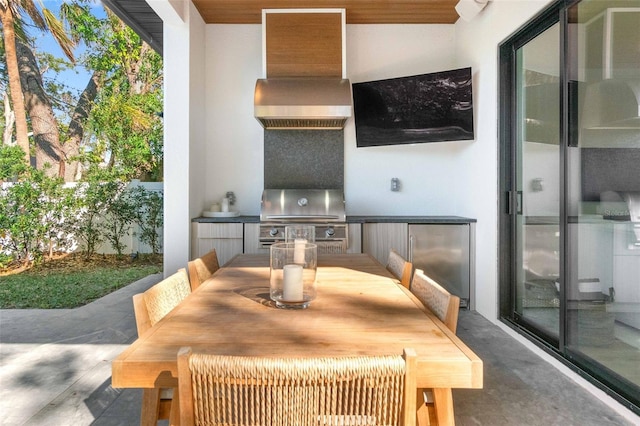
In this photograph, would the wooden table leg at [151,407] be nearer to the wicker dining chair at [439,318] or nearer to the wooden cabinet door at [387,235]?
the wicker dining chair at [439,318]

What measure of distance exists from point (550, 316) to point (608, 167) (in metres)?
1.08

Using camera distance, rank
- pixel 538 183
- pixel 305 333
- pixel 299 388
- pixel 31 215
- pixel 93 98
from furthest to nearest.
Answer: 1. pixel 93 98
2. pixel 31 215
3. pixel 538 183
4. pixel 305 333
5. pixel 299 388

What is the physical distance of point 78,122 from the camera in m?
8.30

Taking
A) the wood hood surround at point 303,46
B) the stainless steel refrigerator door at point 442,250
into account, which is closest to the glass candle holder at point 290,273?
the stainless steel refrigerator door at point 442,250

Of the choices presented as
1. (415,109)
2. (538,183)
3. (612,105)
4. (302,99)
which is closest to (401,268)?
(612,105)

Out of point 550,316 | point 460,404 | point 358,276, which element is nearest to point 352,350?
point 358,276

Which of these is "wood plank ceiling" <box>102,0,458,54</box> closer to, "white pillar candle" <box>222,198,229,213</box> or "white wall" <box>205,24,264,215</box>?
"white wall" <box>205,24,264,215</box>

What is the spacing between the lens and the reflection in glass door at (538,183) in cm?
273

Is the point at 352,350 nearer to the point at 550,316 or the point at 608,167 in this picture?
the point at 608,167

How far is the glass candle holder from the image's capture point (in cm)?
135

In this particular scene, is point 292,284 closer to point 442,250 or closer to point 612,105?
point 612,105

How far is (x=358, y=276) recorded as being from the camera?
1.85 metres

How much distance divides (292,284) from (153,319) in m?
0.44

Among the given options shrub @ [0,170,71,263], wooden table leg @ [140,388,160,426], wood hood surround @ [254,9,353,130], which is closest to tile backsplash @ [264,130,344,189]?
wood hood surround @ [254,9,353,130]
